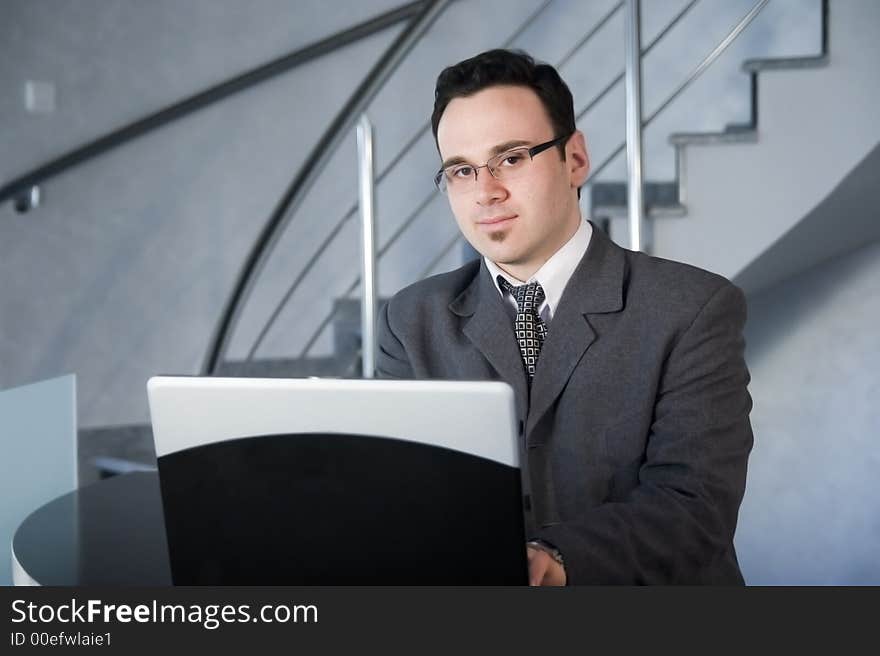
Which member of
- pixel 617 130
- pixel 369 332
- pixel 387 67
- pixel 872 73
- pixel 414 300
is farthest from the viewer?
pixel 617 130

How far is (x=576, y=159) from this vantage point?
140cm

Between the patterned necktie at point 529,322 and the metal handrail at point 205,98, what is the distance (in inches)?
92.6

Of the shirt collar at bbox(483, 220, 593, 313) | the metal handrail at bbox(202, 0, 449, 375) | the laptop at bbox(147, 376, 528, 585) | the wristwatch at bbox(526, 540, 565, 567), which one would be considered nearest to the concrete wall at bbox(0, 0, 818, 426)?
the metal handrail at bbox(202, 0, 449, 375)

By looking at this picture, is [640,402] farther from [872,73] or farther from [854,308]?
[854,308]

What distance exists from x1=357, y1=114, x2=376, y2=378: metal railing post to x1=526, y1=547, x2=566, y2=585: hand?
1.78 meters

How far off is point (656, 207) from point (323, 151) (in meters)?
1.07

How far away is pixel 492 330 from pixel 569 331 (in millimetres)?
110

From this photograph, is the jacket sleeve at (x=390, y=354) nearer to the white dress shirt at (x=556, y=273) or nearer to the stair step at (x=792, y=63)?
the white dress shirt at (x=556, y=273)

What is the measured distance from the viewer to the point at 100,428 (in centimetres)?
362

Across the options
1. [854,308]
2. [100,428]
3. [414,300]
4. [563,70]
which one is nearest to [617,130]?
[563,70]

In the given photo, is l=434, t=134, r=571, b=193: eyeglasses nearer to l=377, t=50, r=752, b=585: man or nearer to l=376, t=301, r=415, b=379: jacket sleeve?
l=377, t=50, r=752, b=585: man

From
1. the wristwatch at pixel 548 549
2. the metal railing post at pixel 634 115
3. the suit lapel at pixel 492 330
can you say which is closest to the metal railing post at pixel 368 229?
the metal railing post at pixel 634 115

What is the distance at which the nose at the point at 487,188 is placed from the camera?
129cm

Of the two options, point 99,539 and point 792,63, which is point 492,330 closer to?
point 99,539
